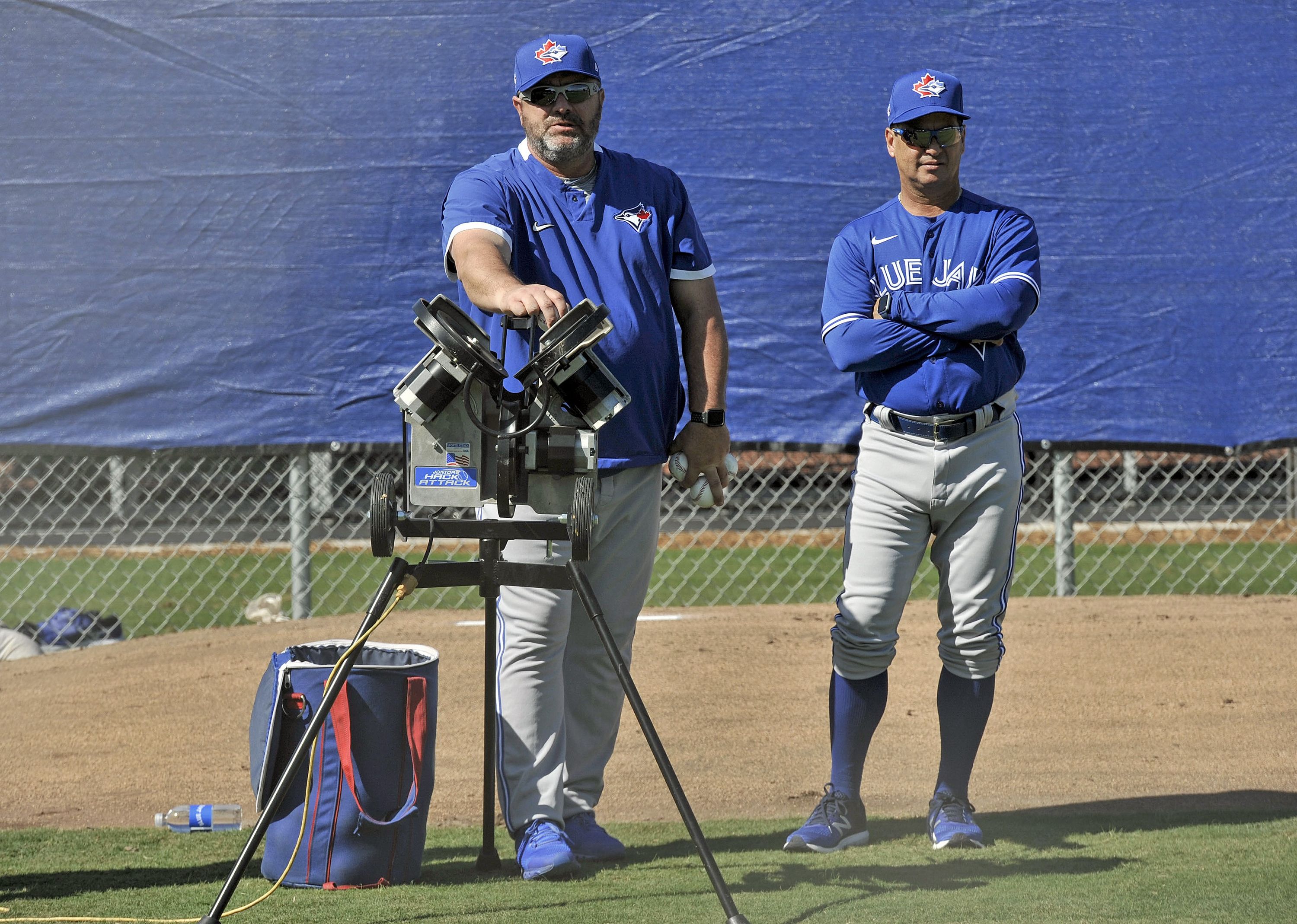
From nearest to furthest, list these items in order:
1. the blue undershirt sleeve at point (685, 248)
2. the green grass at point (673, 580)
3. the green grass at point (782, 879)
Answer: the green grass at point (782, 879)
the blue undershirt sleeve at point (685, 248)
the green grass at point (673, 580)

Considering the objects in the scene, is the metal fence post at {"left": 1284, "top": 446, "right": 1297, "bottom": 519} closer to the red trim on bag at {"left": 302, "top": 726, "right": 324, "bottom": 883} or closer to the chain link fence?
the chain link fence

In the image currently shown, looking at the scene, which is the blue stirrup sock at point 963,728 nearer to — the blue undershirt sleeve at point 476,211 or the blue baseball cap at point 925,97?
the blue baseball cap at point 925,97

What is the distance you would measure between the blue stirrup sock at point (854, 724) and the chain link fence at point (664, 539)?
199cm

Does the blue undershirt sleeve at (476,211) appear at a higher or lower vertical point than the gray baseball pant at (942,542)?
higher

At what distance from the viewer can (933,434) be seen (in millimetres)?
3324

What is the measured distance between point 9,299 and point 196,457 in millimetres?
957

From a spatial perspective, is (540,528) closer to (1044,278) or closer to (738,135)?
(738,135)

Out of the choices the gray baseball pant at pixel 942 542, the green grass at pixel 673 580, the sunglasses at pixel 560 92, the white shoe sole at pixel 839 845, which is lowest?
the green grass at pixel 673 580

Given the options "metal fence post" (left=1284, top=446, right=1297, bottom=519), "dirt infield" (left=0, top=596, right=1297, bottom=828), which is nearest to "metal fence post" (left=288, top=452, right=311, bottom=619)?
"dirt infield" (left=0, top=596, right=1297, bottom=828)

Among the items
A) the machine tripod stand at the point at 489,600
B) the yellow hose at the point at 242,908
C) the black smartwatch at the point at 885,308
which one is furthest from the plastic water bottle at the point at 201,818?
the black smartwatch at the point at 885,308

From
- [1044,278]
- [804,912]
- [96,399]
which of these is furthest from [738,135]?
[804,912]

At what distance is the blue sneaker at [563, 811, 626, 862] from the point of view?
3242mm

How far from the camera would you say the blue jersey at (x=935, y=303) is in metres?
3.26

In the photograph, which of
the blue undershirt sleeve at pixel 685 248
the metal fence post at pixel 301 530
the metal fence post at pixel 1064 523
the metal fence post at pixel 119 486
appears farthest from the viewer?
the metal fence post at pixel 119 486
